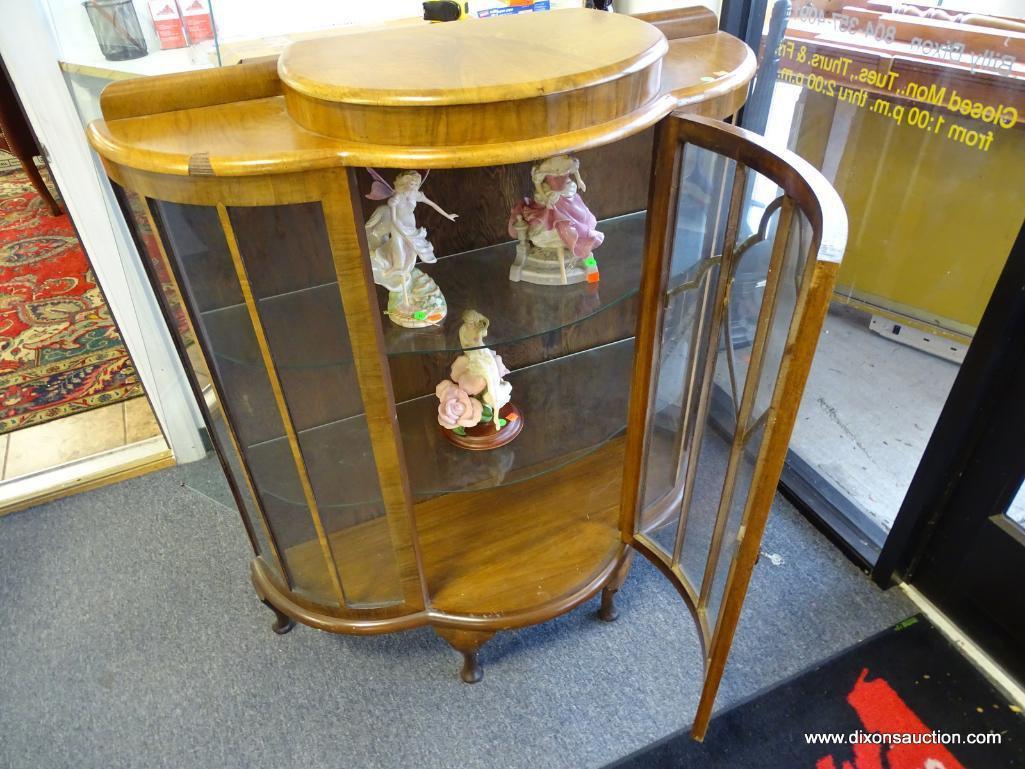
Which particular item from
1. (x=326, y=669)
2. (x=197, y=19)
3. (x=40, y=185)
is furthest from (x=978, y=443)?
(x=40, y=185)

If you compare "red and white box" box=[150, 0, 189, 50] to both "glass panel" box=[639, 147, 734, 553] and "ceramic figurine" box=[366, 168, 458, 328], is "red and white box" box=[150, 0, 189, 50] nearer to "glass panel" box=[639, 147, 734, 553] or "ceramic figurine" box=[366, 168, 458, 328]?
"ceramic figurine" box=[366, 168, 458, 328]

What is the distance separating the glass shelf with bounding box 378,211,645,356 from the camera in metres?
1.02

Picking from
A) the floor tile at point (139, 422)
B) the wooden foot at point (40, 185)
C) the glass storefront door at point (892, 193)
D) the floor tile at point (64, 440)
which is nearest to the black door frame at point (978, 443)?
the glass storefront door at point (892, 193)

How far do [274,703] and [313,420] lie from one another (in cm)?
69

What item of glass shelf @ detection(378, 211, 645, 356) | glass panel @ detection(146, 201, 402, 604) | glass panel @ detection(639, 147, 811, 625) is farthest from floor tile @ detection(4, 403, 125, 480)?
glass panel @ detection(639, 147, 811, 625)

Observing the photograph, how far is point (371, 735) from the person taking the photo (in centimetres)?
130

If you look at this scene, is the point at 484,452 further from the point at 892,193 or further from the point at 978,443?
the point at 892,193

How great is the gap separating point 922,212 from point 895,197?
68 mm

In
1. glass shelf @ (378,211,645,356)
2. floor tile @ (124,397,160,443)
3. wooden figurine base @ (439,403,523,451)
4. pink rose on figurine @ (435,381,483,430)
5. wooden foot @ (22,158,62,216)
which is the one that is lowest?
floor tile @ (124,397,160,443)

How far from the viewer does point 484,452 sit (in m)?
1.28

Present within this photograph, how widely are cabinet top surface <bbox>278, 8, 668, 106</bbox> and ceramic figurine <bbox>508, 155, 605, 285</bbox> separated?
0.64 feet

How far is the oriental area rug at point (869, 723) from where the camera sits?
4.07 ft

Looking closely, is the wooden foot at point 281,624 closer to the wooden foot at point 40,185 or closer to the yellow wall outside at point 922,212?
the yellow wall outside at point 922,212

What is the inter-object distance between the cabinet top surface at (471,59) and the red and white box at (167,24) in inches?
22.4
